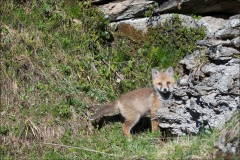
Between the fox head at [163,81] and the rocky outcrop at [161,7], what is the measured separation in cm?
172

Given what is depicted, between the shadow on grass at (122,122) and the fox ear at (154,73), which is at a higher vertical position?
the fox ear at (154,73)

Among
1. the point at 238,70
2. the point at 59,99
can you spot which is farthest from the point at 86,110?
the point at 238,70

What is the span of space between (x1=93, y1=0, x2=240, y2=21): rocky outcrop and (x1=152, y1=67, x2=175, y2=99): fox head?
1.72 metres

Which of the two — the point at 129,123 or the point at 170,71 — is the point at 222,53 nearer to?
the point at 170,71

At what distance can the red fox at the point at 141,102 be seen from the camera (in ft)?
29.8

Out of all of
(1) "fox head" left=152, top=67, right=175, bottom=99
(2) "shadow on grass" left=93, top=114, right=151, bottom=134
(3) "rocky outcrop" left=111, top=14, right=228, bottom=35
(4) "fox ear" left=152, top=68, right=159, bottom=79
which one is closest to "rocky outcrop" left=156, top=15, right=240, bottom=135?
(1) "fox head" left=152, top=67, right=175, bottom=99

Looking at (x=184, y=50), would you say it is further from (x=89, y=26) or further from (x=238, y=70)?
(x=238, y=70)

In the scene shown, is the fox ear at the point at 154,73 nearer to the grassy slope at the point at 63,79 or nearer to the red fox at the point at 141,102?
the red fox at the point at 141,102

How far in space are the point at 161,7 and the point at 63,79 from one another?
122 inches

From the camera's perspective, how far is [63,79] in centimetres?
963

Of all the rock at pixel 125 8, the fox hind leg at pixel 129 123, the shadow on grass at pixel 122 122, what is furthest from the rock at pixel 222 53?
the rock at pixel 125 8

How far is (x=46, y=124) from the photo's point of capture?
28.3 ft

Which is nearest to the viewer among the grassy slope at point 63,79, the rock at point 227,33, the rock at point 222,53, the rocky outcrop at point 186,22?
the rock at point 222,53

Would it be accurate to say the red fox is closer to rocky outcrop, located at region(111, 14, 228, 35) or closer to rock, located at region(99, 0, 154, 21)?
rocky outcrop, located at region(111, 14, 228, 35)
